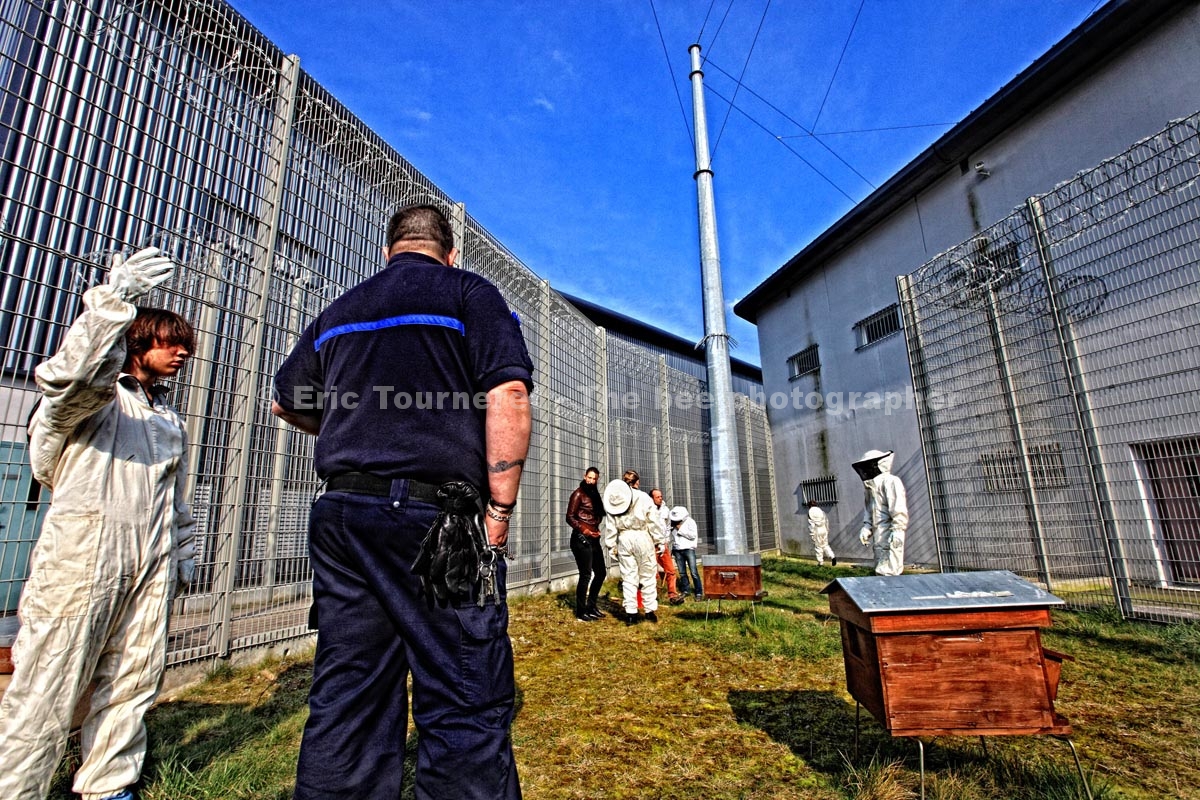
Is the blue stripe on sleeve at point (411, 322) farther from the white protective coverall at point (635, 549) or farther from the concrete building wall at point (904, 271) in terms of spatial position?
the concrete building wall at point (904, 271)

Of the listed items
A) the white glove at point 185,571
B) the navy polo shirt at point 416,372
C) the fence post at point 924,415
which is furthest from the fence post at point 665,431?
the navy polo shirt at point 416,372

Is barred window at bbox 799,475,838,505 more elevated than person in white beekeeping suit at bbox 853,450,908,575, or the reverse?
barred window at bbox 799,475,838,505

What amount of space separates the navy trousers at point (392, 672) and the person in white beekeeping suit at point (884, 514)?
585cm

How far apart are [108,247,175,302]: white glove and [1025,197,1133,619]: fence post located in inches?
306

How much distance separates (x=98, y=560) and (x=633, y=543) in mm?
5650

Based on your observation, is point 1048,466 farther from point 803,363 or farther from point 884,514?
point 803,363

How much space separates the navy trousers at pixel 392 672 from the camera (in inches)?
58.2

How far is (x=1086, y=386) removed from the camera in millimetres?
5965

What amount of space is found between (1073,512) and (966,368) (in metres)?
2.16

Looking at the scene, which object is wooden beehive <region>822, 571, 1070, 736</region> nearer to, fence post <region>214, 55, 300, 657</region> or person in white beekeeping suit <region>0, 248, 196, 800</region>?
person in white beekeeping suit <region>0, 248, 196, 800</region>

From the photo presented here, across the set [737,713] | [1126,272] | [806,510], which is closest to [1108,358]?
[1126,272]

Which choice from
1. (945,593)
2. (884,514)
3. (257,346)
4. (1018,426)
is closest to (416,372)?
(945,593)

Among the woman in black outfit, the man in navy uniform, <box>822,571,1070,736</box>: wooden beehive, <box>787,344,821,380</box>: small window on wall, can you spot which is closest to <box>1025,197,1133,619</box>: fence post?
<box>822,571,1070,736</box>: wooden beehive

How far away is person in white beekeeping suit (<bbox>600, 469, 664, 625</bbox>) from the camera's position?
6.97 meters
